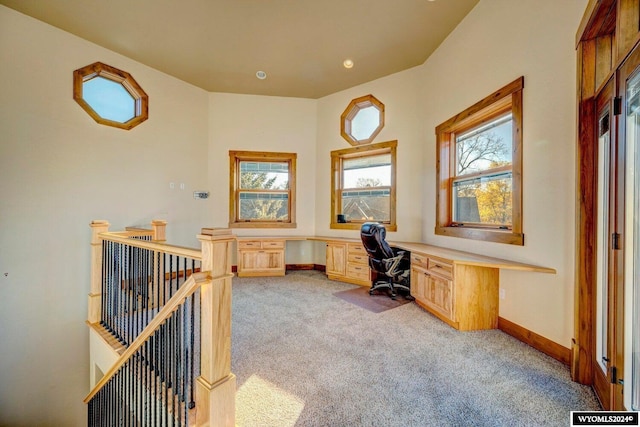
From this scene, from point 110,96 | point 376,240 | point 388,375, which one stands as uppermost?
point 110,96

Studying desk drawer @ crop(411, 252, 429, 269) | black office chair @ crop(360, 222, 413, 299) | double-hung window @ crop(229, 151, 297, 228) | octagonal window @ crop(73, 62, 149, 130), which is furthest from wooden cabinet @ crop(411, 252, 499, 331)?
octagonal window @ crop(73, 62, 149, 130)

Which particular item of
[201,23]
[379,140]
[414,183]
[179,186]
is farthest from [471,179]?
[179,186]

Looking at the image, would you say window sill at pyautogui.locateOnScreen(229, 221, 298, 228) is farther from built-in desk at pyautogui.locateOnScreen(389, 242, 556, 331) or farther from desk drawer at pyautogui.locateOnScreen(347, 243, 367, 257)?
built-in desk at pyautogui.locateOnScreen(389, 242, 556, 331)

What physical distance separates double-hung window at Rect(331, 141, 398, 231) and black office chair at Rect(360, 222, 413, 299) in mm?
966

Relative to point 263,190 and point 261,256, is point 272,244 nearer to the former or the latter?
point 261,256

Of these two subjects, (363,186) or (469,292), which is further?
(363,186)

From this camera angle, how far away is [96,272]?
2.84 meters

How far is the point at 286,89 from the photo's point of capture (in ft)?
17.0

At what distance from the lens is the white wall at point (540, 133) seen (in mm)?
2135

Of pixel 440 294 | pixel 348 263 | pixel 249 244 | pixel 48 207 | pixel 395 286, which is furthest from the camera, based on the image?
pixel 249 244

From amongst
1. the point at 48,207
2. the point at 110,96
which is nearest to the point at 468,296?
the point at 48,207

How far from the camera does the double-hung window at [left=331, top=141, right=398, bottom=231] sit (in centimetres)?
474

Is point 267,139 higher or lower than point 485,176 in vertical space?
higher

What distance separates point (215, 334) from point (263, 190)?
169 inches
